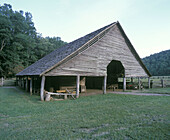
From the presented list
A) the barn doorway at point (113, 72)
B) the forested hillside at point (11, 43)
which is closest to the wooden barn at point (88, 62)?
the barn doorway at point (113, 72)

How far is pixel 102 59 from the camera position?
44.8ft

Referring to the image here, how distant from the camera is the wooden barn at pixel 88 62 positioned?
10.9m

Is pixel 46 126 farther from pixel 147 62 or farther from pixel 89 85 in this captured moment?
pixel 147 62

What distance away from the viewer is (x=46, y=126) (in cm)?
453

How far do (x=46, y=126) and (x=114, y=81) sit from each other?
715 inches

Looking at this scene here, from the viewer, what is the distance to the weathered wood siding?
11.3 m

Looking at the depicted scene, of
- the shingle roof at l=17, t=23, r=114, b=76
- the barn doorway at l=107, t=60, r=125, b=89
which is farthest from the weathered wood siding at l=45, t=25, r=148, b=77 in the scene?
the barn doorway at l=107, t=60, r=125, b=89

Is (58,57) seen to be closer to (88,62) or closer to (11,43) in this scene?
(88,62)

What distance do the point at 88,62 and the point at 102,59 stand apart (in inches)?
A: 75.7

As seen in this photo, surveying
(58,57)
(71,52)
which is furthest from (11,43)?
(71,52)

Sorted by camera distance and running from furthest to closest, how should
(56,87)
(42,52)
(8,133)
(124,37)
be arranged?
(42,52)
(124,37)
(56,87)
(8,133)

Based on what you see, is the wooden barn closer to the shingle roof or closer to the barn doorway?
the shingle roof

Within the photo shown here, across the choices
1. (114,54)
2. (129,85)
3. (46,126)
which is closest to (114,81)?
(129,85)

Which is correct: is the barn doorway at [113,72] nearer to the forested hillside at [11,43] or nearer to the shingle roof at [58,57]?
the shingle roof at [58,57]
